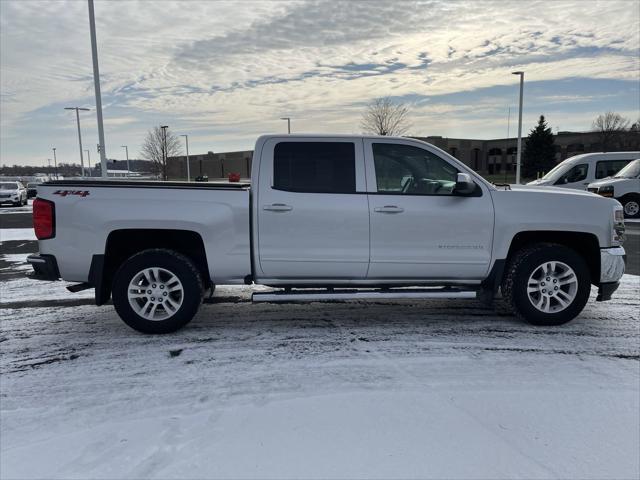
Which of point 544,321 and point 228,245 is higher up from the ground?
point 228,245

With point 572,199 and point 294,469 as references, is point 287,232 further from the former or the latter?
point 572,199

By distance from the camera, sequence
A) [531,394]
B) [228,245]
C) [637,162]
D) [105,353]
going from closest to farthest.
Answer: [531,394] → [105,353] → [228,245] → [637,162]

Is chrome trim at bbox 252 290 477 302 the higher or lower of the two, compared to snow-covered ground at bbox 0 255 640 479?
higher

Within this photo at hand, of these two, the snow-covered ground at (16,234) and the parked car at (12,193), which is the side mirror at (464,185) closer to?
the snow-covered ground at (16,234)

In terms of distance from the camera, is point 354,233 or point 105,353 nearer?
point 105,353

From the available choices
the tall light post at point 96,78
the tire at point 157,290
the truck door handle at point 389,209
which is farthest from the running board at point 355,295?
the tall light post at point 96,78

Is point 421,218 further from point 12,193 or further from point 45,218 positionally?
point 12,193

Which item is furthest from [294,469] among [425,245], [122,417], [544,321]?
[544,321]

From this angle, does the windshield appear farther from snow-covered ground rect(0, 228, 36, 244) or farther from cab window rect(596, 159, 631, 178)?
snow-covered ground rect(0, 228, 36, 244)

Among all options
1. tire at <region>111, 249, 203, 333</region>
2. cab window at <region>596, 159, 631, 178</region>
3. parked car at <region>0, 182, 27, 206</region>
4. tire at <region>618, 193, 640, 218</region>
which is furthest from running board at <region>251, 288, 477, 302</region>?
parked car at <region>0, 182, 27, 206</region>

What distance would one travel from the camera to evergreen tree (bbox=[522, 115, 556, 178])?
165ft

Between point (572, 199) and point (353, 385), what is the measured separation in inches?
122

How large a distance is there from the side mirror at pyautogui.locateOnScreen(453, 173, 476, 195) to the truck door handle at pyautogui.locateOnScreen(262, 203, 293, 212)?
1.67m

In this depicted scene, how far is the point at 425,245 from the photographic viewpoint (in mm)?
4789
